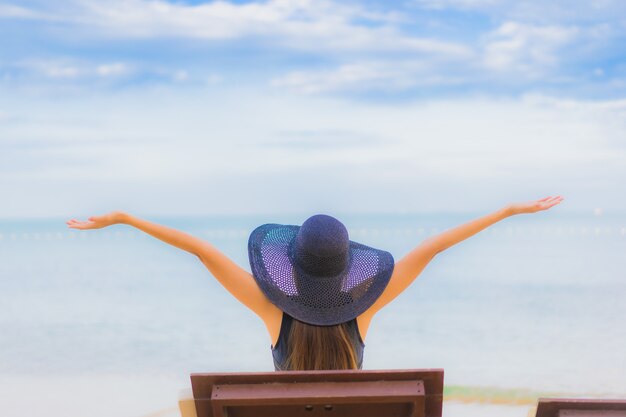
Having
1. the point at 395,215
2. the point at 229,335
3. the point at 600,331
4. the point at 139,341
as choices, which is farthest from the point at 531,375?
the point at 395,215

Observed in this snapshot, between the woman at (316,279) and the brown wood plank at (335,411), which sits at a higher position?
the woman at (316,279)

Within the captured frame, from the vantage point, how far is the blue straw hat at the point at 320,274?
3.23 meters

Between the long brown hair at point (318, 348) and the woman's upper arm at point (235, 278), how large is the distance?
0.13m

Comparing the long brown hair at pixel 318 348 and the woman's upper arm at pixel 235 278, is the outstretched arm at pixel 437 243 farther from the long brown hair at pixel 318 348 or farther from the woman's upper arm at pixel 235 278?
the woman's upper arm at pixel 235 278

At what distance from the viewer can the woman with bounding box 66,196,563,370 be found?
316 cm

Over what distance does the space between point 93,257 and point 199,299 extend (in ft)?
19.3

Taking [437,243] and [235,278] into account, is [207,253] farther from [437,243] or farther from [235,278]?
[437,243]

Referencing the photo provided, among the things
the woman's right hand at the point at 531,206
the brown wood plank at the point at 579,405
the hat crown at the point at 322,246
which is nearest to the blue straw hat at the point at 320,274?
the hat crown at the point at 322,246

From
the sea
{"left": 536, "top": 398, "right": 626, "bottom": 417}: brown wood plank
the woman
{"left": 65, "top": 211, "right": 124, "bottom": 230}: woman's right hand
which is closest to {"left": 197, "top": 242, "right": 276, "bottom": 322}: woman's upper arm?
the woman

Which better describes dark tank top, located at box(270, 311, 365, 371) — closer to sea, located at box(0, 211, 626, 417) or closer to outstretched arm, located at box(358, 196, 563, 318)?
outstretched arm, located at box(358, 196, 563, 318)

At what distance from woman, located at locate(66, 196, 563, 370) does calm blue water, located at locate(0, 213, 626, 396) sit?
14.7 ft

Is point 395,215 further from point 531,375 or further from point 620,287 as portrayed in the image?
point 531,375

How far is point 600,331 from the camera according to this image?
925 centimetres

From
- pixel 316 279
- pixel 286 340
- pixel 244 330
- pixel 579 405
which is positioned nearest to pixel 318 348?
pixel 286 340
